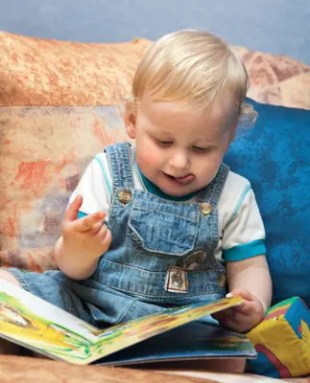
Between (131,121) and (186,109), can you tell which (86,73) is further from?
(186,109)

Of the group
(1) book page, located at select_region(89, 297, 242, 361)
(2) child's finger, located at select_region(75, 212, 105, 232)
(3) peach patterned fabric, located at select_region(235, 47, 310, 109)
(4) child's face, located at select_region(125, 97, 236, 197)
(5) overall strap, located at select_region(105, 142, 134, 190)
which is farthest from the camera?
(3) peach patterned fabric, located at select_region(235, 47, 310, 109)

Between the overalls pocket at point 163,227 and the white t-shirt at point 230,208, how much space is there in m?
0.04

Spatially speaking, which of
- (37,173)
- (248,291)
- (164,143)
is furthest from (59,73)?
(248,291)

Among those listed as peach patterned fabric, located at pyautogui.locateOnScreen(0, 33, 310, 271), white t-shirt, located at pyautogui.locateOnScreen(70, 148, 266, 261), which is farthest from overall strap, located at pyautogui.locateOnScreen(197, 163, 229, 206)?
peach patterned fabric, located at pyautogui.locateOnScreen(0, 33, 310, 271)

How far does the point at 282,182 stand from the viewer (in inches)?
50.9

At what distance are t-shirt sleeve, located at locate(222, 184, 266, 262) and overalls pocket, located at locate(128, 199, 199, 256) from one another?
8 cm

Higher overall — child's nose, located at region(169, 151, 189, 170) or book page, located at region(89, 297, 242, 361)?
child's nose, located at region(169, 151, 189, 170)

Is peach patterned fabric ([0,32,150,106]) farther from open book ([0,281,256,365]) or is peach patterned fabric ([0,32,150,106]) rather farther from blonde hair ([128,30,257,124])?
open book ([0,281,256,365])

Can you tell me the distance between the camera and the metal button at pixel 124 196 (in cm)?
116

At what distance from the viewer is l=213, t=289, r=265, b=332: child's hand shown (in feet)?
3.49

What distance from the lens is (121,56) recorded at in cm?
146

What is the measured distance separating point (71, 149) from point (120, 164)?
115 millimetres

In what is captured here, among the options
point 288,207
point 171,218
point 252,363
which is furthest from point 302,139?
point 252,363

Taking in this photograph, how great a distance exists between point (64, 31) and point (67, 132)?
1.71 feet
